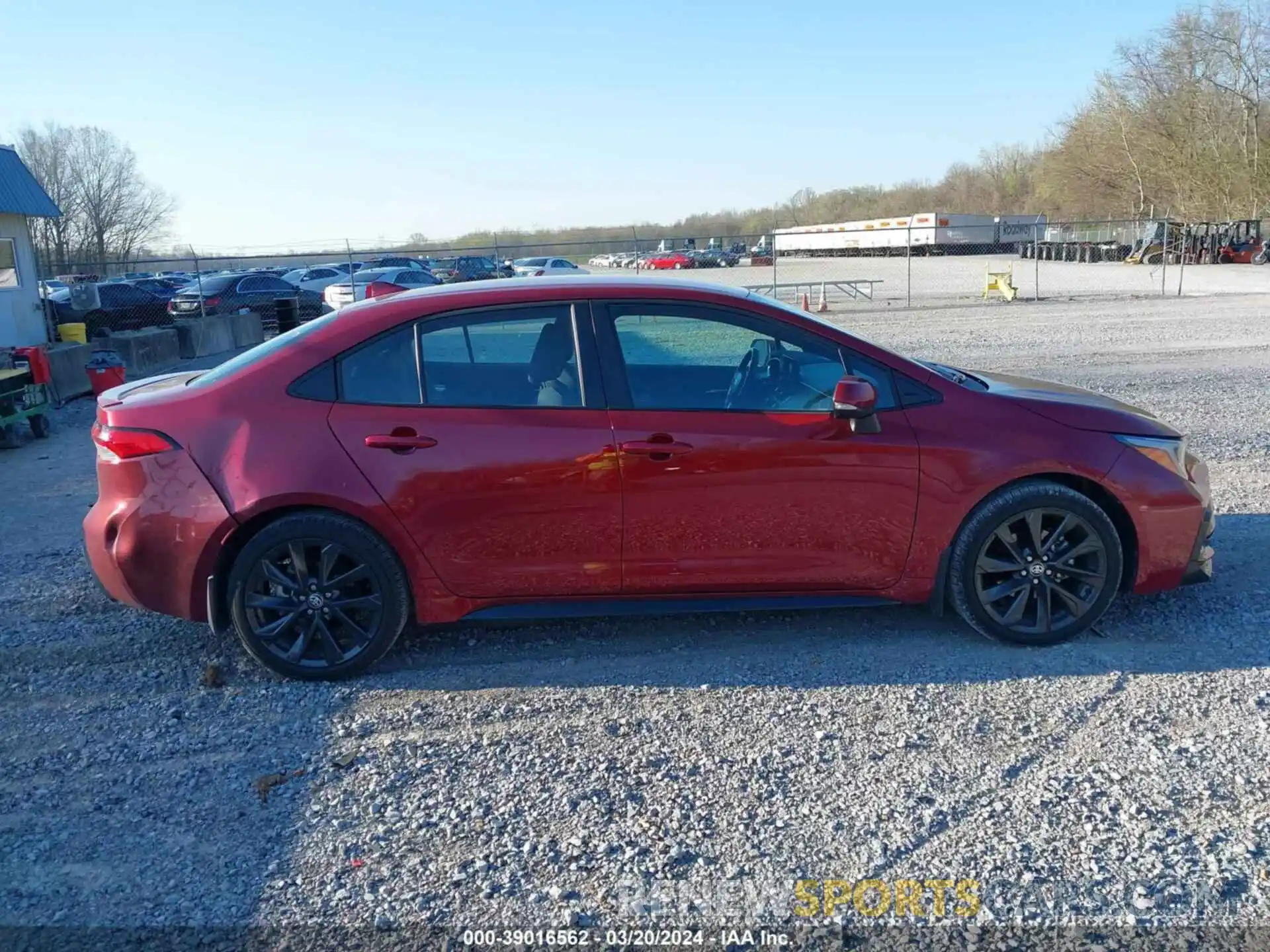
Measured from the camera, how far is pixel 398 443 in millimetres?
4078

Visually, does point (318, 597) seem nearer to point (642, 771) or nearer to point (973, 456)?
point (642, 771)

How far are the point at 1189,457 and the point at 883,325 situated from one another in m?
16.3

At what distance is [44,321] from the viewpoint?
18047mm

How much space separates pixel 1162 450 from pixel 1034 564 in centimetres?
79

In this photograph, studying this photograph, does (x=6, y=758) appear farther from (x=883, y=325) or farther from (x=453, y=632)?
(x=883, y=325)

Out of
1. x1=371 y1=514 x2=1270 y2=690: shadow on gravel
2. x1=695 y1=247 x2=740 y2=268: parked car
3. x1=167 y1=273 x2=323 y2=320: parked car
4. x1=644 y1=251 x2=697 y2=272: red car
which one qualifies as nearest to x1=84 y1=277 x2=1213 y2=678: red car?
x1=371 y1=514 x2=1270 y2=690: shadow on gravel

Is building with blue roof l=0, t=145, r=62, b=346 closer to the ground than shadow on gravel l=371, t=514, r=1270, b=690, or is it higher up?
higher up

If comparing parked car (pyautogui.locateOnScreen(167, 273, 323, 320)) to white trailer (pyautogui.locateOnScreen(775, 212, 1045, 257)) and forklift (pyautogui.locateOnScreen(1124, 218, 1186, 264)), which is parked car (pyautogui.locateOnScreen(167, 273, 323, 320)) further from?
forklift (pyautogui.locateOnScreen(1124, 218, 1186, 264))

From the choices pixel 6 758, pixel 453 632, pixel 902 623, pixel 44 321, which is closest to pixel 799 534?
pixel 902 623

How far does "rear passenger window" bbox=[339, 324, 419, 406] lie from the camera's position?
416 cm

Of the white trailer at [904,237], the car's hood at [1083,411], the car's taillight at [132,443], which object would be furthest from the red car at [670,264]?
the car's taillight at [132,443]

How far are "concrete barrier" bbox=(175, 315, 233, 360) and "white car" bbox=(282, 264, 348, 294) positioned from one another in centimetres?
1172

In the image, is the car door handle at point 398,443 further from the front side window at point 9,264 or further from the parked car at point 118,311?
the parked car at point 118,311

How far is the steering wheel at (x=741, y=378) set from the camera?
4.25 m
